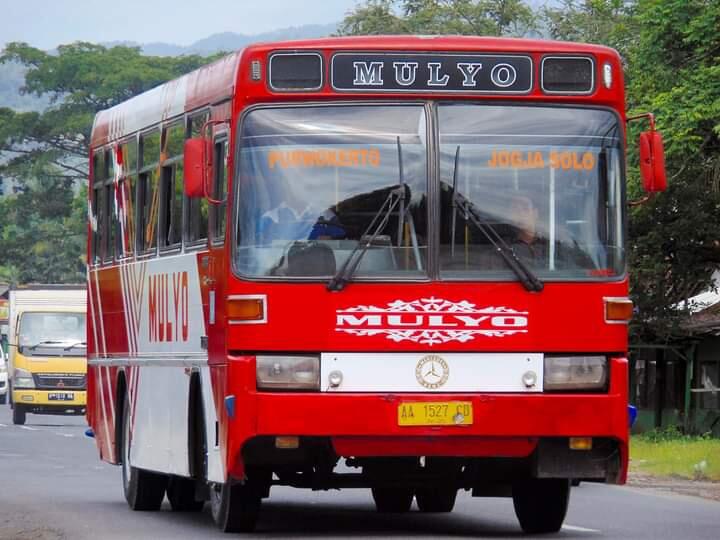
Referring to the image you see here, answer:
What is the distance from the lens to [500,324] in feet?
42.7

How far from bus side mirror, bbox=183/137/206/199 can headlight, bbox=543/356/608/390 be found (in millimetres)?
2383

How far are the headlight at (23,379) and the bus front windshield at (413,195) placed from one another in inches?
1176

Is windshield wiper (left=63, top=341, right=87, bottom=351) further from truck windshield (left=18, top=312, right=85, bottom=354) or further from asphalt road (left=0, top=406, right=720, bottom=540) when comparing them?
asphalt road (left=0, top=406, right=720, bottom=540)

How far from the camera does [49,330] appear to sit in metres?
42.8

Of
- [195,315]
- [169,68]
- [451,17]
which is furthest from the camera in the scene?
[169,68]

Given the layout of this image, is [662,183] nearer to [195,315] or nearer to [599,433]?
[599,433]

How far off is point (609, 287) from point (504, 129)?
1.17 meters

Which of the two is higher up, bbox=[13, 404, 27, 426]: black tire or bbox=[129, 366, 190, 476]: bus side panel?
bbox=[129, 366, 190, 476]: bus side panel

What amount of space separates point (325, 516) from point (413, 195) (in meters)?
4.24

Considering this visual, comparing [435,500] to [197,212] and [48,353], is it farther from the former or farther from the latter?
[48,353]

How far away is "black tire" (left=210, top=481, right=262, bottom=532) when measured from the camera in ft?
45.6

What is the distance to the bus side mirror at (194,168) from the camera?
13141mm

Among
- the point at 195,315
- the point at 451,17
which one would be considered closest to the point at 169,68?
the point at 451,17

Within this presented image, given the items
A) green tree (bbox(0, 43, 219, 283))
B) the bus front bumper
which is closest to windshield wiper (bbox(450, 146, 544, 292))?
the bus front bumper
